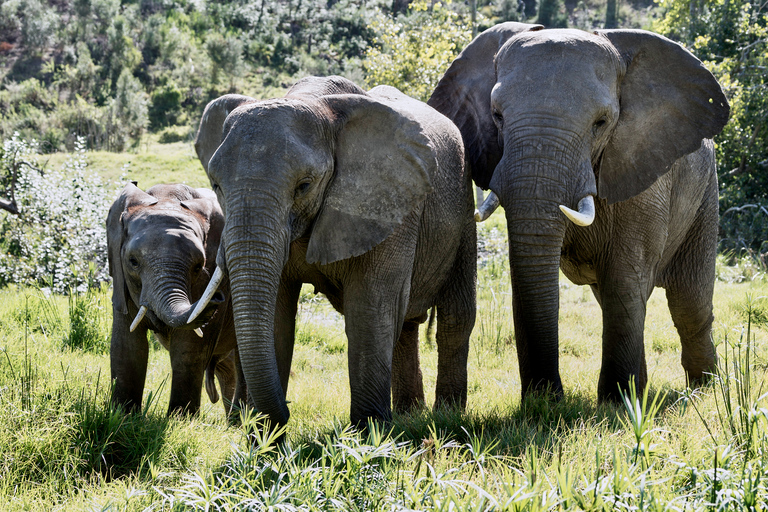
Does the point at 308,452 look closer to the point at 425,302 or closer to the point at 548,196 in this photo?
the point at 425,302

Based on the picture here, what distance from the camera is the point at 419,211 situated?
4637 mm

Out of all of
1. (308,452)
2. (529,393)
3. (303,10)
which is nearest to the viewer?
(308,452)

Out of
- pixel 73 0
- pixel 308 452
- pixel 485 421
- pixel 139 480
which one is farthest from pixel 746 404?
pixel 73 0

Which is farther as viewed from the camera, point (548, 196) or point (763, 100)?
point (763, 100)

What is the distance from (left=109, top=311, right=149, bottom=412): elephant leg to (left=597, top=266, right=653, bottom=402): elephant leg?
2.91 meters

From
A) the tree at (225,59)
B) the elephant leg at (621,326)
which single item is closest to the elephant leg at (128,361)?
the elephant leg at (621,326)

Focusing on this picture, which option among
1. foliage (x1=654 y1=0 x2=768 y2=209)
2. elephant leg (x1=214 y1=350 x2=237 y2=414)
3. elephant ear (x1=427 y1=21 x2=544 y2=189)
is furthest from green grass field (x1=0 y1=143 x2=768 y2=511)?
foliage (x1=654 y1=0 x2=768 y2=209)

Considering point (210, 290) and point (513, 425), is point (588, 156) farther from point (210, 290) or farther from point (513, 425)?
point (210, 290)

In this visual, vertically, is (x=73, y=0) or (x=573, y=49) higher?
(x=73, y=0)

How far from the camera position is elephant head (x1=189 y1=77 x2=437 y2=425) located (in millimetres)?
3764

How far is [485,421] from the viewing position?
452 cm

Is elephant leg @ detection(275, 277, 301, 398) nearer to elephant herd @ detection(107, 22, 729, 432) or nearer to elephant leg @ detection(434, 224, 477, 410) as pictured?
elephant herd @ detection(107, 22, 729, 432)

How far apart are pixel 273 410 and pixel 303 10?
54.3m

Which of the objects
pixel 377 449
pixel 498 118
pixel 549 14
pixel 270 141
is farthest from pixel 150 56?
pixel 377 449
